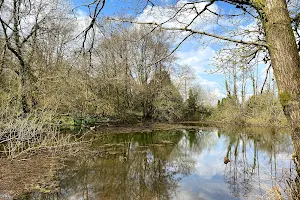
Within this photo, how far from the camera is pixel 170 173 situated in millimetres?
6855

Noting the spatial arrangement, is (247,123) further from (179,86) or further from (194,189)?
(194,189)

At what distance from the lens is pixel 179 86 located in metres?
26.9

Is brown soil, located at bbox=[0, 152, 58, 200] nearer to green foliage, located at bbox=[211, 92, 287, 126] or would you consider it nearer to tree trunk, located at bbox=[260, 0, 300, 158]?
tree trunk, located at bbox=[260, 0, 300, 158]

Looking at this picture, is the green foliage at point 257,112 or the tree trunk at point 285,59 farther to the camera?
the green foliage at point 257,112

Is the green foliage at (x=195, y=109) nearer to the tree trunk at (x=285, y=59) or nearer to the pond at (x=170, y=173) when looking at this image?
the pond at (x=170, y=173)

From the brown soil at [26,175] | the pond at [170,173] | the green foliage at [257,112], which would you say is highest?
the green foliage at [257,112]

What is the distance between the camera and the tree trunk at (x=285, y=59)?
6.94 ft

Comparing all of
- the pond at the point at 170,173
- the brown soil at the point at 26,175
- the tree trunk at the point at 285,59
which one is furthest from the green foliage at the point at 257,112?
the tree trunk at the point at 285,59

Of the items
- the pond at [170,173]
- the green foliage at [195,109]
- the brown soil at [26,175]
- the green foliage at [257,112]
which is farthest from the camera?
the green foliage at [195,109]

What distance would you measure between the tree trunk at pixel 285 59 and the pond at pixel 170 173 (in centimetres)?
159

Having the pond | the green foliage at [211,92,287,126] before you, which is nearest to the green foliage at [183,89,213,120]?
the green foliage at [211,92,287,126]

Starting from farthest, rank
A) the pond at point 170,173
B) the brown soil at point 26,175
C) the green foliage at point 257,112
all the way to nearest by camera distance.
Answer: the green foliage at point 257,112
the pond at point 170,173
the brown soil at point 26,175

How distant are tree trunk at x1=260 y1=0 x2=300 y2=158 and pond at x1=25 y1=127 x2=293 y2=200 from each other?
159cm

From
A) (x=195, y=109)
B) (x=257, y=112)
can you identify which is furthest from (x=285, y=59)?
(x=195, y=109)
